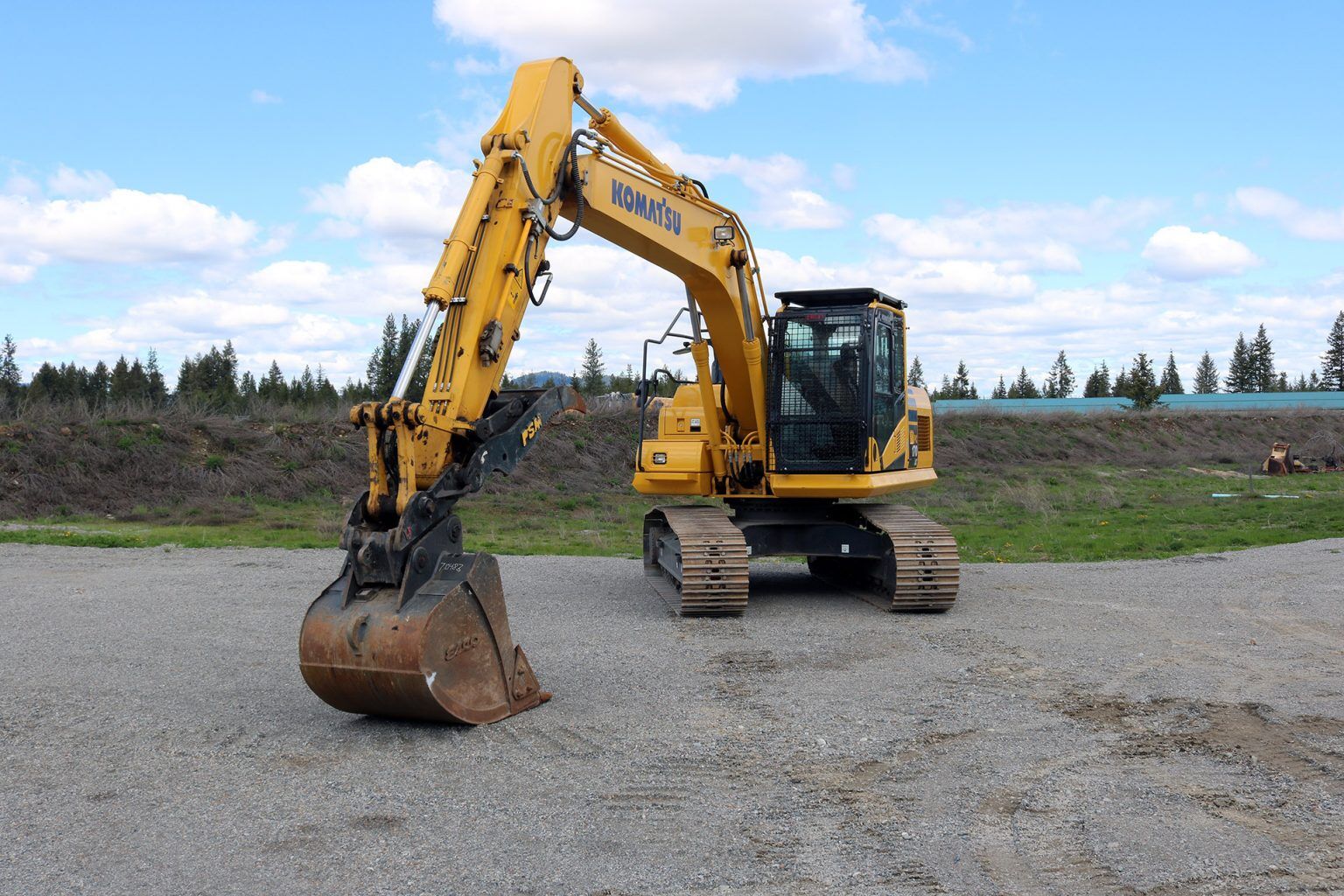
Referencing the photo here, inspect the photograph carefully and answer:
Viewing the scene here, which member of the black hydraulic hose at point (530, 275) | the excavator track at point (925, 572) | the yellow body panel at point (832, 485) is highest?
the black hydraulic hose at point (530, 275)

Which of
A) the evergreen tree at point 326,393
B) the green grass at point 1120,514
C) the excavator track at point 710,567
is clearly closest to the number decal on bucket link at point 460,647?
the excavator track at point 710,567

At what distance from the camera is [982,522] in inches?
893

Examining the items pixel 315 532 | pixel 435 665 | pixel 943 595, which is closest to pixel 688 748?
pixel 435 665

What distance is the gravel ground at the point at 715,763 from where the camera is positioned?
4.65 metres

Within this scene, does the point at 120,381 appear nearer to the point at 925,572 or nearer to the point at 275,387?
the point at 275,387

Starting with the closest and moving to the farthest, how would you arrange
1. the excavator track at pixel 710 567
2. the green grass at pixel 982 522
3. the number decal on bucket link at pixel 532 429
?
the number decal on bucket link at pixel 532 429
the excavator track at pixel 710 567
the green grass at pixel 982 522

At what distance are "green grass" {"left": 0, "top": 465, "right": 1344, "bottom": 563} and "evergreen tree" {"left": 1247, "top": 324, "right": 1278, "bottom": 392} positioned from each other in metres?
69.1

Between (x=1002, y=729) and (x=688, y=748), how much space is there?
1896mm

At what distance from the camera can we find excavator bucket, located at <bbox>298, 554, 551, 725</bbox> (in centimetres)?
631

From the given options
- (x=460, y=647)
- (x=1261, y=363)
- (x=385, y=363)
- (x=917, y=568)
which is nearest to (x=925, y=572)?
(x=917, y=568)

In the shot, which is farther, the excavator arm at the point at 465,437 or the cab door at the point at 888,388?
the cab door at the point at 888,388

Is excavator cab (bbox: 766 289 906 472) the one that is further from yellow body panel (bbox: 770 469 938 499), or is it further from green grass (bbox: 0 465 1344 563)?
green grass (bbox: 0 465 1344 563)

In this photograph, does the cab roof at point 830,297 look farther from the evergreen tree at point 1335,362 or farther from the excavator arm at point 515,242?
the evergreen tree at point 1335,362

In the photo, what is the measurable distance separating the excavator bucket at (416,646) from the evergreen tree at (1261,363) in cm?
10149
